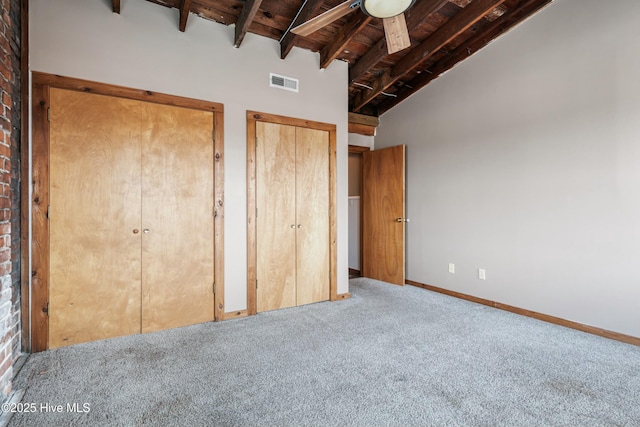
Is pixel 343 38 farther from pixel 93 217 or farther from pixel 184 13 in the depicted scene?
pixel 93 217

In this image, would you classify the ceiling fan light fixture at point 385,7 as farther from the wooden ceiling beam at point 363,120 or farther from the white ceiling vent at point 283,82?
the wooden ceiling beam at point 363,120

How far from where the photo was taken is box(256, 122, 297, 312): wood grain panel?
328cm

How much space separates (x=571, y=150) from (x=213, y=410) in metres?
3.60

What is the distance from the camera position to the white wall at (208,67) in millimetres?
2465

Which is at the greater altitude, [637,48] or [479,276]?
[637,48]

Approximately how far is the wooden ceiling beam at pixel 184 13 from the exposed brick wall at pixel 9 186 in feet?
3.63

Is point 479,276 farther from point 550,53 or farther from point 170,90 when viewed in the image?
point 170,90

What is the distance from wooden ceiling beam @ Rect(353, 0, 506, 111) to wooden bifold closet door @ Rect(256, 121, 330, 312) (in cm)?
125

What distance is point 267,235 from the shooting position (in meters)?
3.32

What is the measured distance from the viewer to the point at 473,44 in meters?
3.64

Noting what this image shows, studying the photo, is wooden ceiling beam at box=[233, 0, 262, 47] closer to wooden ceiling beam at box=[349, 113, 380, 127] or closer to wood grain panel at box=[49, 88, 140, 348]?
wood grain panel at box=[49, 88, 140, 348]

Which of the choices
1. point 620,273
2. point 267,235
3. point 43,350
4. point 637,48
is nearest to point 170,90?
point 267,235

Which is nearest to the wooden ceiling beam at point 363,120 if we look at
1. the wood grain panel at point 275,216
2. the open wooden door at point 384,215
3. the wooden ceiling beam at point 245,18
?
the open wooden door at point 384,215

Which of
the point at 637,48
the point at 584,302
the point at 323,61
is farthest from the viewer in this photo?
the point at 323,61
